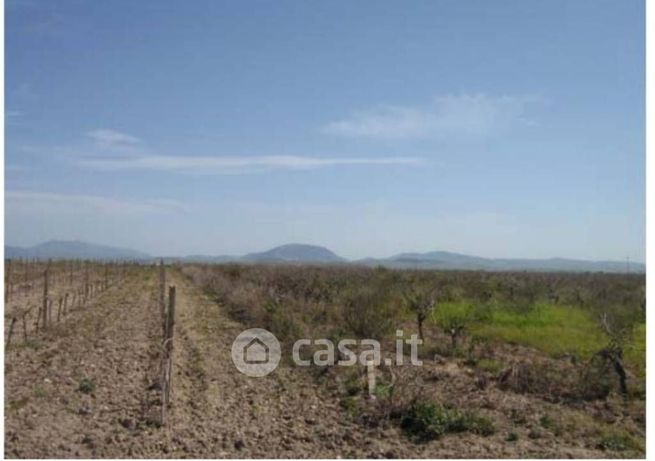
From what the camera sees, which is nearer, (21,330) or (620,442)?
(620,442)

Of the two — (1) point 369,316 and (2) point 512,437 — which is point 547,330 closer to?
(1) point 369,316

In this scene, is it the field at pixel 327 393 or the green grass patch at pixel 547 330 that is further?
the green grass patch at pixel 547 330

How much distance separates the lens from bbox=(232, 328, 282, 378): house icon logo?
10381 mm

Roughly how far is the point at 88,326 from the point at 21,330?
4.60 feet

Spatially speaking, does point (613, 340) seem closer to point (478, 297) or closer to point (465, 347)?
point (465, 347)

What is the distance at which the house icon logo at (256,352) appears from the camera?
10.4m

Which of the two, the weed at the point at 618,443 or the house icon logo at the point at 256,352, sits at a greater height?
the house icon logo at the point at 256,352

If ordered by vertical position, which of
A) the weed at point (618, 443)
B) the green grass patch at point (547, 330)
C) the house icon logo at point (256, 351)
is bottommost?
the weed at point (618, 443)

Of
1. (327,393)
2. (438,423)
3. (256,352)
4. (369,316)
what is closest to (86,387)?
(327,393)

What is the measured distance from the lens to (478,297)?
21.8 m

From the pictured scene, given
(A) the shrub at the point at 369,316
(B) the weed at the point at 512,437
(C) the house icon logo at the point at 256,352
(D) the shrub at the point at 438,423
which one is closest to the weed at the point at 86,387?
(C) the house icon logo at the point at 256,352
